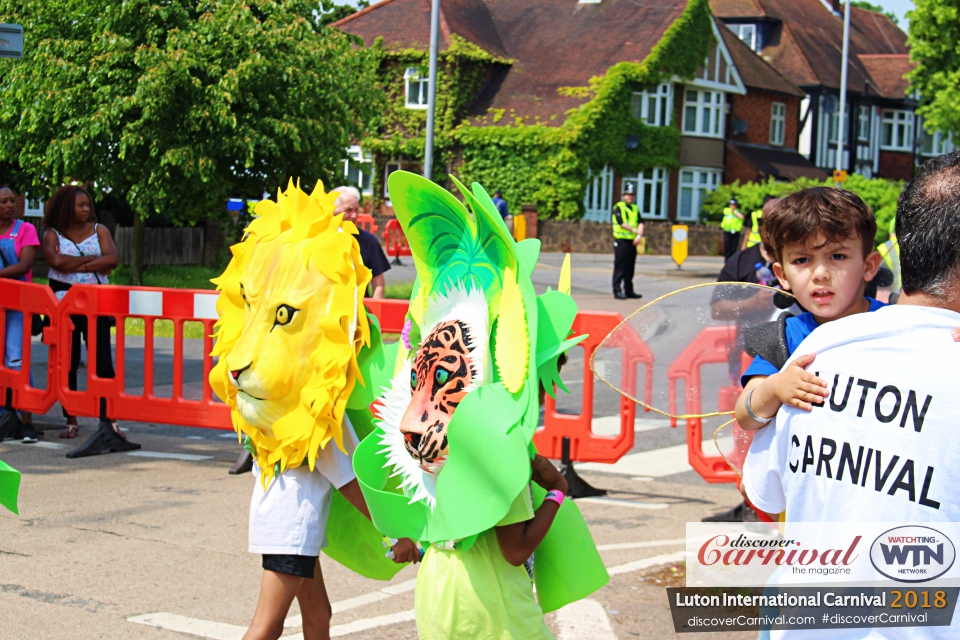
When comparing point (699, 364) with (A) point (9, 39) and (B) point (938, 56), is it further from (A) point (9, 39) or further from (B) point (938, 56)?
(B) point (938, 56)

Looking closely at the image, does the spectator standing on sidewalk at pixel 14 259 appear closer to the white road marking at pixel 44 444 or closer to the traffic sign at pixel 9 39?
the white road marking at pixel 44 444

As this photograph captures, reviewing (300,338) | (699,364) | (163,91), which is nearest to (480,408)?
(300,338)

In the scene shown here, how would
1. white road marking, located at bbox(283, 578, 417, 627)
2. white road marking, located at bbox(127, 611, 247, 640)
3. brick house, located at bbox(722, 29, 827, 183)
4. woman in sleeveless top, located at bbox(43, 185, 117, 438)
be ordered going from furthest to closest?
brick house, located at bbox(722, 29, 827, 183), woman in sleeveless top, located at bbox(43, 185, 117, 438), white road marking, located at bbox(283, 578, 417, 627), white road marking, located at bbox(127, 611, 247, 640)

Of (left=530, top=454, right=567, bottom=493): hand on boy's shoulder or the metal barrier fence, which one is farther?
the metal barrier fence

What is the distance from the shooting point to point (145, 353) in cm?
800

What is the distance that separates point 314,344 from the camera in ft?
11.7

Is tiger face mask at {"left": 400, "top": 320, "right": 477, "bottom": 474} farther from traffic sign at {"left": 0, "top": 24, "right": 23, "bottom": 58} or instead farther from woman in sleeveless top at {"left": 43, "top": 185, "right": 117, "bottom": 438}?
woman in sleeveless top at {"left": 43, "top": 185, "right": 117, "bottom": 438}

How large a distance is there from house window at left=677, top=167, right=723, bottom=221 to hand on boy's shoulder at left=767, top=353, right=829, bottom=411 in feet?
145

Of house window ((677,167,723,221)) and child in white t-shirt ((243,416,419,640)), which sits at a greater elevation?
house window ((677,167,723,221))

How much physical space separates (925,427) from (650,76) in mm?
41293

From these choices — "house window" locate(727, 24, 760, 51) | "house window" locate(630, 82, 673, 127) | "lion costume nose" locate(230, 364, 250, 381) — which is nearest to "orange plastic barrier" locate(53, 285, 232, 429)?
"lion costume nose" locate(230, 364, 250, 381)

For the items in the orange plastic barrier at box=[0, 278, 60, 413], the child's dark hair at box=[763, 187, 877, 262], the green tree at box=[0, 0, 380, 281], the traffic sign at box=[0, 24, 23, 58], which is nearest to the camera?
the child's dark hair at box=[763, 187, 877, 262]

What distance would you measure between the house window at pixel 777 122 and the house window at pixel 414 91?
17.3 metres

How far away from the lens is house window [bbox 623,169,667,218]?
44.5 metres
